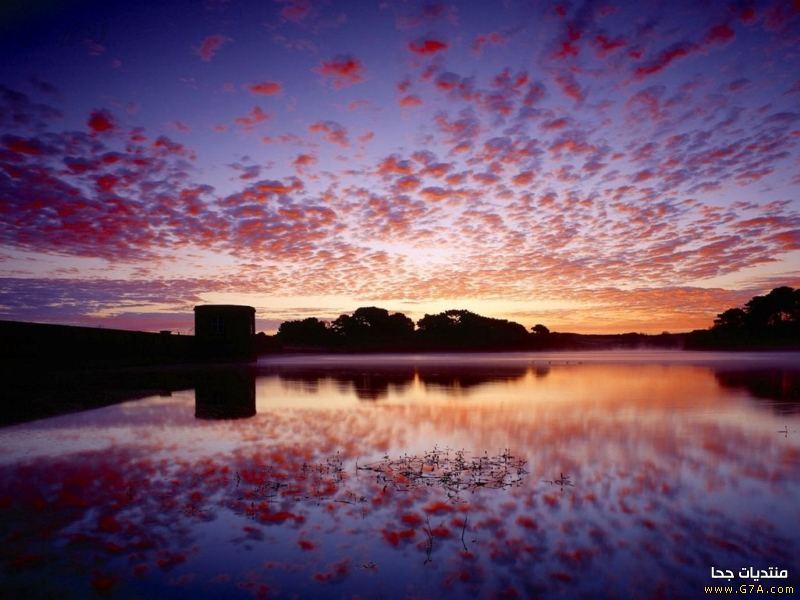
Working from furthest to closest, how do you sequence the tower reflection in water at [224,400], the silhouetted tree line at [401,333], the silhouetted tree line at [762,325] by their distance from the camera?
the silhouetted tree line at [401,333] → the silhouetted tree line at [762,325] → the tower reflection in water at [224,400]

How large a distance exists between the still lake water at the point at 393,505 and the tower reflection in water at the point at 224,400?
0.78 meters

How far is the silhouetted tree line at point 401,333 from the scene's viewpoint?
400ft

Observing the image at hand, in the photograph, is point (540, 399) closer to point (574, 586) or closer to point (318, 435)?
point (318, 435)

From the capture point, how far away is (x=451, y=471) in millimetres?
8047

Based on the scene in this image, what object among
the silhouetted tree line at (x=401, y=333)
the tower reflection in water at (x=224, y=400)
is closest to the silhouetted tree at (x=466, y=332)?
the silhouetted tree line at (x=401, y=333)

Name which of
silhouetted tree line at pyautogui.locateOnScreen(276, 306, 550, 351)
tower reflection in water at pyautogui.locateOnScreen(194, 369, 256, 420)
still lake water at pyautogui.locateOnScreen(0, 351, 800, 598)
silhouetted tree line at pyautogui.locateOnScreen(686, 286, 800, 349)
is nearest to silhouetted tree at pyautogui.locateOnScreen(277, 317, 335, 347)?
silhouetted tree line at pyautogui.locateOnScreen(276, 306, 550, 351)

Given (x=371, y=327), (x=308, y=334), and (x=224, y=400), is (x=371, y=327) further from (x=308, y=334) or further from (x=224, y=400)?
(x=224, y=400)

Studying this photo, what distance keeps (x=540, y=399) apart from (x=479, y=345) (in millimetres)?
106804

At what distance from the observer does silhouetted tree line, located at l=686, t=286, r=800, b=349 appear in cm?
9411

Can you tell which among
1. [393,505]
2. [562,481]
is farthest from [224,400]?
[562,481]

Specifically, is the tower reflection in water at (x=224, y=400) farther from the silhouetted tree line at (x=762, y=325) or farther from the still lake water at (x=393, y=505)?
the silhouetted tree line at (x=762, y=325)

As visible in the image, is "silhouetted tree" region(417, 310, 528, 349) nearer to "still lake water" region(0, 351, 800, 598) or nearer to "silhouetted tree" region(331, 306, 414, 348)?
"silhouetted tree" region(331, 306, 414, 348)

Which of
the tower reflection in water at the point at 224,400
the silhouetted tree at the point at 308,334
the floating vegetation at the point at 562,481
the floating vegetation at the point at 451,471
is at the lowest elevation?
the floating vegetation at the point at 562,481

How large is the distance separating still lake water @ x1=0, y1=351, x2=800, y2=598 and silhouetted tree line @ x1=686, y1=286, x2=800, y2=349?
342 ft
